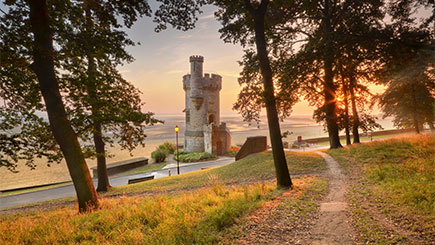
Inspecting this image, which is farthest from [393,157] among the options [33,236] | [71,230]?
[33,236]

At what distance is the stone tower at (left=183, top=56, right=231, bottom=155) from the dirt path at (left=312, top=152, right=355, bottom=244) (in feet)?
85.2

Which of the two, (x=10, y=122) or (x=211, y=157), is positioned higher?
(x=10, y=122)

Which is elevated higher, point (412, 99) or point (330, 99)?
point (412, 99)

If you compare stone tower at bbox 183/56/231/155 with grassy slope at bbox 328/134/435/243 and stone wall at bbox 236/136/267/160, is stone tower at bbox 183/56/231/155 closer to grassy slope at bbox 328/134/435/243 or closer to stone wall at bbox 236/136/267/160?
stone wall at bbox 236/136/267/160

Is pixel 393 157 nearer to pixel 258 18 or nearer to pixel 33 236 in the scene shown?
pixel 258 18

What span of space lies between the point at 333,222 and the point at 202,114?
30723mm

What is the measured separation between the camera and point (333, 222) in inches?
159

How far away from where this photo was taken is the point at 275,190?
6629 mm

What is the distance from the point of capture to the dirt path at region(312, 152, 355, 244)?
11.3 ft

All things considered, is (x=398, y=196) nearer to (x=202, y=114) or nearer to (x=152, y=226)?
(x=152, y=226)

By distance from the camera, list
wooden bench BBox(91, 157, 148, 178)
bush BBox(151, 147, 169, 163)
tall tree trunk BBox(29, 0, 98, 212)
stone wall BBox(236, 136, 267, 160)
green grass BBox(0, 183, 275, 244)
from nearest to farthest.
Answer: green grass BBox(0, 183, 275, 244) → tall tree trunk BBox(29, 0, 98, 212) → stone wall BBox(236, 136, 267, 160) → wooden bench BBox(91, 157, 148, 178) → bush BBox(151, 147, 169, 163)

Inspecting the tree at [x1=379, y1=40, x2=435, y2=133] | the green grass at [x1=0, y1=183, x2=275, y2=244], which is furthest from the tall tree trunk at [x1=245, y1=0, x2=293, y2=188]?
the tree at [x1=379, y1=40, x2=435, y2=133]

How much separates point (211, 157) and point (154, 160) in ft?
32.2

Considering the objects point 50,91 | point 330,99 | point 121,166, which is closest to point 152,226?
point 50,91
